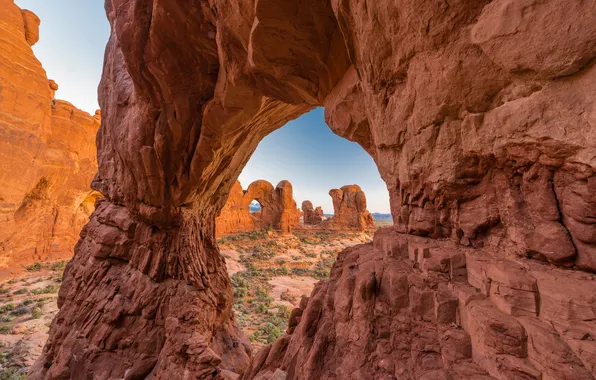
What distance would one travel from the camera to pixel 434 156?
2.10 metres

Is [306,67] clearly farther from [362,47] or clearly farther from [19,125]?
[19,125]

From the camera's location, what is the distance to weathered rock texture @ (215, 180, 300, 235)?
1148 inches

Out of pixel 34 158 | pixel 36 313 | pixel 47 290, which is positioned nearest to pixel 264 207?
pixel 47 290

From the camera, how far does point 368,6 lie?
6.93ft

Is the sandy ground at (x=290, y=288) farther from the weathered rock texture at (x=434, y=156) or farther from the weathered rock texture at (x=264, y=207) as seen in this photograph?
the weathered rock texture at (x=264, y=207)

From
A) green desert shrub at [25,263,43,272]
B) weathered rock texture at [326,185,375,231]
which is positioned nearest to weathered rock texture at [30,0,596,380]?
green desert shrub at [25,263,43,272]

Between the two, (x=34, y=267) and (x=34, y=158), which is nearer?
(x=34, y=158)

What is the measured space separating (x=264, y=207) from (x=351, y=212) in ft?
43.0

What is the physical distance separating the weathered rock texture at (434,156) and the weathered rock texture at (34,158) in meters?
14.6

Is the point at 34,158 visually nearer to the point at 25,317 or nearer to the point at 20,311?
the point at 20,311

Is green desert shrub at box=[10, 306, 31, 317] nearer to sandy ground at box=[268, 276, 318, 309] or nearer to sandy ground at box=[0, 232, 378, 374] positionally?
sandy ground at box=[0, 232, 378, 374]

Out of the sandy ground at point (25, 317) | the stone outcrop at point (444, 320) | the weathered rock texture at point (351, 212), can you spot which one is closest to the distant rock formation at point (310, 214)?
the weathered rock texture at point (351, 212)

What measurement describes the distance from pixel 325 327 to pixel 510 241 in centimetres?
196

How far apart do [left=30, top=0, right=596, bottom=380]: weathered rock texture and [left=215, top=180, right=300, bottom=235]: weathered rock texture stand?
78.5 feet
